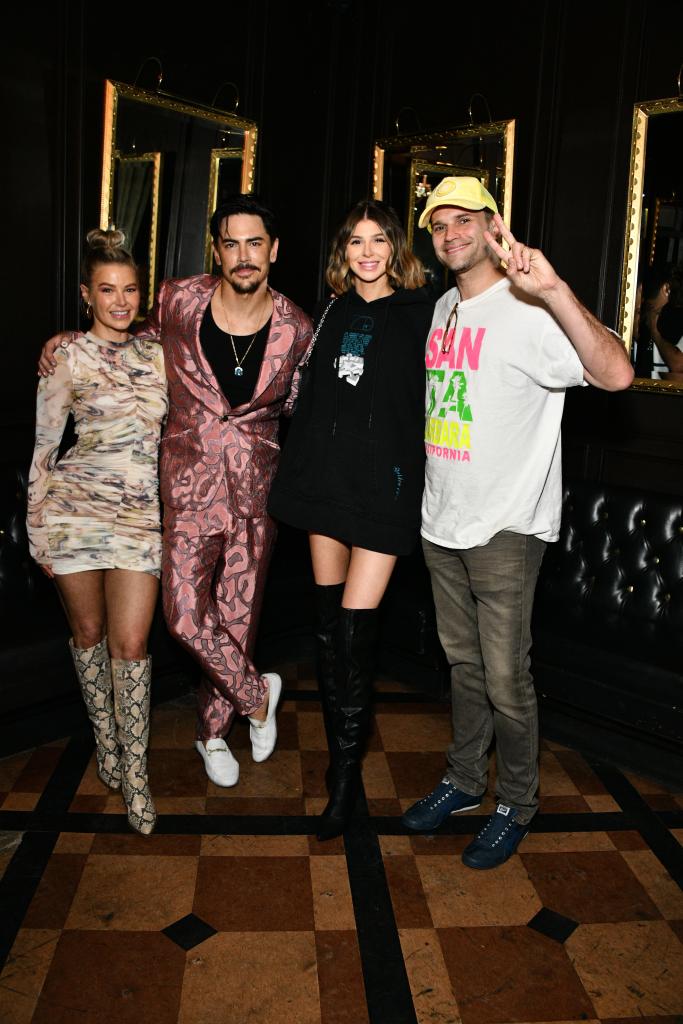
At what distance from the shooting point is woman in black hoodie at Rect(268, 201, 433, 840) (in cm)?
260

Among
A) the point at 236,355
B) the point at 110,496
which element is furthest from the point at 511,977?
the point at 236,355

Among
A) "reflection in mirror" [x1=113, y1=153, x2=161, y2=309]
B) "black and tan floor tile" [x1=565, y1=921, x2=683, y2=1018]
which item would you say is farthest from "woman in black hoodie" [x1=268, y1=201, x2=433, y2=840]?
"reflection in mirror" [x1=113, y1=153, x2=161, y2=309]

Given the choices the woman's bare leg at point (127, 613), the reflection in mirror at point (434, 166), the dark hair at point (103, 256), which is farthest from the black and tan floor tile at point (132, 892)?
the reflection in mirror at point (434, 166)

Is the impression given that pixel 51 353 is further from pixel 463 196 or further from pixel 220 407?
pixel 463 196

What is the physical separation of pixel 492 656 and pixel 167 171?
2.47 m

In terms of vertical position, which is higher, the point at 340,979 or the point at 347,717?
the point at 347,717

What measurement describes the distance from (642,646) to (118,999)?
6.73ft

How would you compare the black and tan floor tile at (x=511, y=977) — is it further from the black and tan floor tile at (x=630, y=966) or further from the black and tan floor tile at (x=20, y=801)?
the black and tan floor tile at (x=20, y=801)

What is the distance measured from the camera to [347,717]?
9.11 ft

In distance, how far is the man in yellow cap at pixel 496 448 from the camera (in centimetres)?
237

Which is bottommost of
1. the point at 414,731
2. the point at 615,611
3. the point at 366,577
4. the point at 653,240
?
the point at 414,731

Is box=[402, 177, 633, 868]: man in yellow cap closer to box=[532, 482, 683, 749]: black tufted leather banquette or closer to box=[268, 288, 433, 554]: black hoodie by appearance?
box=[268, 288, 433, 554]: black hoodie

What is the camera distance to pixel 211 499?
9.70 feet

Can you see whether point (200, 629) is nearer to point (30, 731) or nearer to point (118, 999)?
point (30, 731)
